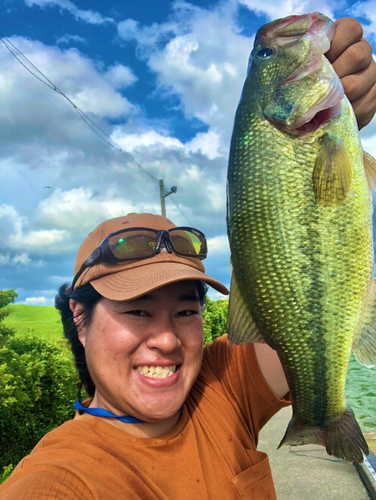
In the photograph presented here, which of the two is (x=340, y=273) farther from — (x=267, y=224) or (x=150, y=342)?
(x=150, y=342)

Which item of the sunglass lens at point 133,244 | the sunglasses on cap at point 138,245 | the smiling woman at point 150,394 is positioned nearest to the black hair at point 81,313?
the smiling woman at point 150,394

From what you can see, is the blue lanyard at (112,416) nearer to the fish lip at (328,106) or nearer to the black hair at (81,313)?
the black hair at (81,313)

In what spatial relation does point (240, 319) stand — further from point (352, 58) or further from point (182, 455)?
point (352, 58)

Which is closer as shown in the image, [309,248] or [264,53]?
[309,248]

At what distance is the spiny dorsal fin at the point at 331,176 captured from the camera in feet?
5.08

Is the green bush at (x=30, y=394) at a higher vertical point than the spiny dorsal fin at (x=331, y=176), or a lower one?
lower

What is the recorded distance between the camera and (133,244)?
1968 mm

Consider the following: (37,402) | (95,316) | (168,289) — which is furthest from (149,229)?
(37,402)

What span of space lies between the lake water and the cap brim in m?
5.75

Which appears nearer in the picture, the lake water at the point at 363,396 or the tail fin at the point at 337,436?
the tail fin at the point at 337,436

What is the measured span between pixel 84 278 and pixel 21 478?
2.88ft

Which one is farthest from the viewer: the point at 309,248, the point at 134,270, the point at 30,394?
the point at 30,394

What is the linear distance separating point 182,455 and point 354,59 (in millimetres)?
1821

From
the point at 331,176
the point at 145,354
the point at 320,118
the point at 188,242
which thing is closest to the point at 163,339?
the point at 145,354
